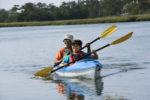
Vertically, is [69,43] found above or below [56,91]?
above

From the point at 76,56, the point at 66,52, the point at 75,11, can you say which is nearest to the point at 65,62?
the point at 66,52

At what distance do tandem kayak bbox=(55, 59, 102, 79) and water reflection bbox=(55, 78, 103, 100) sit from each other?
0.17 m

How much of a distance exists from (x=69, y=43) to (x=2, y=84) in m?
2.35

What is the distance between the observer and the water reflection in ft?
36.9

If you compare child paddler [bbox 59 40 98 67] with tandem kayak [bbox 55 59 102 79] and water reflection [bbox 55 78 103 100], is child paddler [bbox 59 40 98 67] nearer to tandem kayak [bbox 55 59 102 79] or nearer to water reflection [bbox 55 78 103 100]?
tandem kayak [bbox 55 59 102 79]

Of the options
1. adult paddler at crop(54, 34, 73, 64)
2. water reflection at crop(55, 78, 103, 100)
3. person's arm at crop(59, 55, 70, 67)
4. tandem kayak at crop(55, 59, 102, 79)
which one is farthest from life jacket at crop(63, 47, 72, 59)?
water reflection at crop(55, 78, 103, 100)

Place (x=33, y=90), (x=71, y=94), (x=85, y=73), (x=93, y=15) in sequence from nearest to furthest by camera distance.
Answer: (x=71, y=94), (x=33, y=90), (x=85, y=73), (x=93, y=15)

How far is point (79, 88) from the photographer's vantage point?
12.3m

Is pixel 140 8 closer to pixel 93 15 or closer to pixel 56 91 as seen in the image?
pixel 93 15

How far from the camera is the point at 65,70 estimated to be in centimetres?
1405

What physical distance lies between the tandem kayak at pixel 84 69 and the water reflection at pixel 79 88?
0.57 feet

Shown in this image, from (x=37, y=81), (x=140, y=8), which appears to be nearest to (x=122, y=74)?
(x=37, y=81)

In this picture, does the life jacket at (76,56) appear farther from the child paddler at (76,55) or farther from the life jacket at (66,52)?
the life jacket at (66,52)

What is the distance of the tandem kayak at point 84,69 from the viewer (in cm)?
1290
